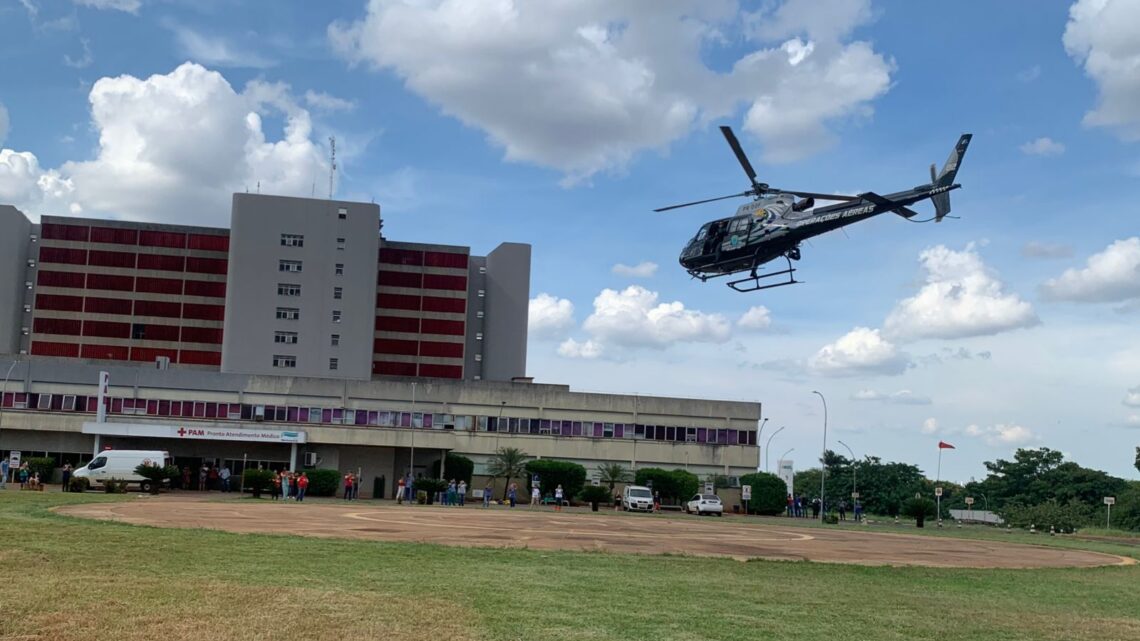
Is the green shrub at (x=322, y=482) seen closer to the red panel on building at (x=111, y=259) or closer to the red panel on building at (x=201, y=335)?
the red panel on building at (x=201, y=335)

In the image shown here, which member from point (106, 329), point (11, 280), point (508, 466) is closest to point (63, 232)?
point (11, 280)

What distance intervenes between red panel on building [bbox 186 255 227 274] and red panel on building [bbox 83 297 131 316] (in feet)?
23.2

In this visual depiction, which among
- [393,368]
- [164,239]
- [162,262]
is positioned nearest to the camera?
[162,262]

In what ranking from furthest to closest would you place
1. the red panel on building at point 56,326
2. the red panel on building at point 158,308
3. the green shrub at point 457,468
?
the red panel on building at point 158,308, the red panel on building at point 56,326, the green shrub at point 457,468

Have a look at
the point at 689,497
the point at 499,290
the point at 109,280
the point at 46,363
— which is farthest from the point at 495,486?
the point at 109,280

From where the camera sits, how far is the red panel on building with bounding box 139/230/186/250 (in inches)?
4296

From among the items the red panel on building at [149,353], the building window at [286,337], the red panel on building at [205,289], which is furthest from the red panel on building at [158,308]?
the building window at [286,337]

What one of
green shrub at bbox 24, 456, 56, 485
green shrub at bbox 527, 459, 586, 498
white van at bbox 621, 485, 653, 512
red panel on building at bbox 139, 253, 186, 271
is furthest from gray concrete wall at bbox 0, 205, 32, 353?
white van at bbox 621, 485, 653, 512

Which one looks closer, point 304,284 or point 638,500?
point 638,500

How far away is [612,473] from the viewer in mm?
74875

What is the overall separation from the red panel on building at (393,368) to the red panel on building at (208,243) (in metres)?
20.0

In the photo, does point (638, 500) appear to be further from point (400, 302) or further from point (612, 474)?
point (400, 302)

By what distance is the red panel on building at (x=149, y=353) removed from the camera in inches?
4210

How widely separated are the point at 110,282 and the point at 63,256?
5076 mm
